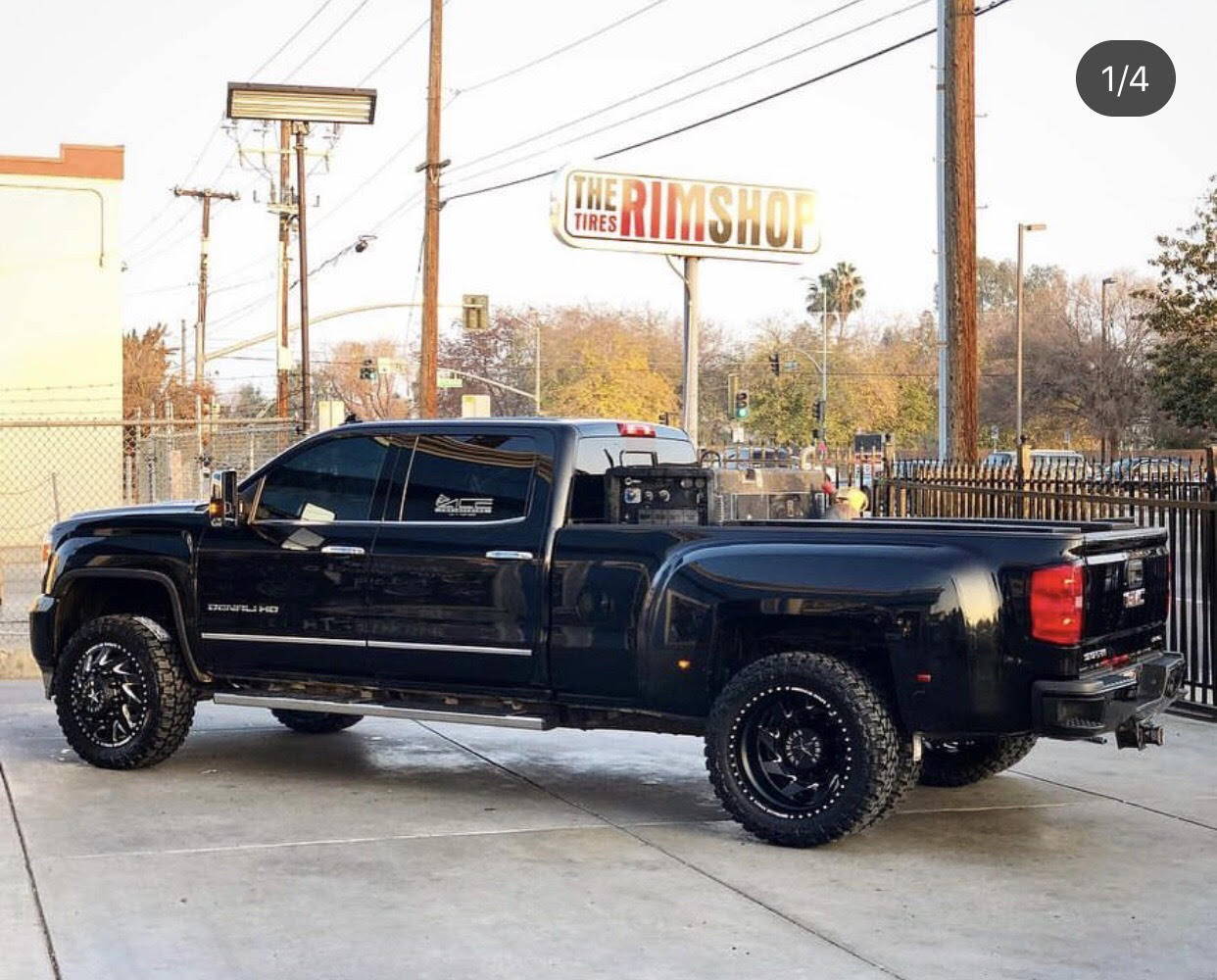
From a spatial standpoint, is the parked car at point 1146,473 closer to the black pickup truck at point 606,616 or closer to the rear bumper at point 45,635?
the black pickup truck at point 606,616

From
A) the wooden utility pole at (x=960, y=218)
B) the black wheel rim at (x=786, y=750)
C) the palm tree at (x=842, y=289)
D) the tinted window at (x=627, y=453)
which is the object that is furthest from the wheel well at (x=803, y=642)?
the palm tree at (x=842, y=289)

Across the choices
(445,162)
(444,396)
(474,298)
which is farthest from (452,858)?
(444,396)

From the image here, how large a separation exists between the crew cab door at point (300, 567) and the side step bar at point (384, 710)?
0.51ft

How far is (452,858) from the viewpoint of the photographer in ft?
24.5

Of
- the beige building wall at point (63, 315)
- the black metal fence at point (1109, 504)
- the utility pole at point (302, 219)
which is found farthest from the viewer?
the utility pole at point (302, 219)

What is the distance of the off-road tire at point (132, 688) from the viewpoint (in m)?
9.42

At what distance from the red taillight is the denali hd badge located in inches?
111

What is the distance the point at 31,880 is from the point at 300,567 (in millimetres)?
2543

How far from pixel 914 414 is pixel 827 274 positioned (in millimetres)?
31353

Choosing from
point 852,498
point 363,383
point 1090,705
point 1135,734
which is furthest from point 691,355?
point 363,383

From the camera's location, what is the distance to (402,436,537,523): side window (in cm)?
875

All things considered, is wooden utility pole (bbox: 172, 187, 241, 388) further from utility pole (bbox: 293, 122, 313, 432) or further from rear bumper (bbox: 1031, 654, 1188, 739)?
rear bumper (bbox: 1031, 654, 1188, 739)

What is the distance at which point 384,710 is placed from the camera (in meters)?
8.92

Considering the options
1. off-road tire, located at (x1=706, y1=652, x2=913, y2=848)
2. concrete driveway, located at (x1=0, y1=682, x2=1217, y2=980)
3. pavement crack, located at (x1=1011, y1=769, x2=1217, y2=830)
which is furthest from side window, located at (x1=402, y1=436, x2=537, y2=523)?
pavement crack, located at (x1=1011, y1=769, x2=1217, y2=830)
